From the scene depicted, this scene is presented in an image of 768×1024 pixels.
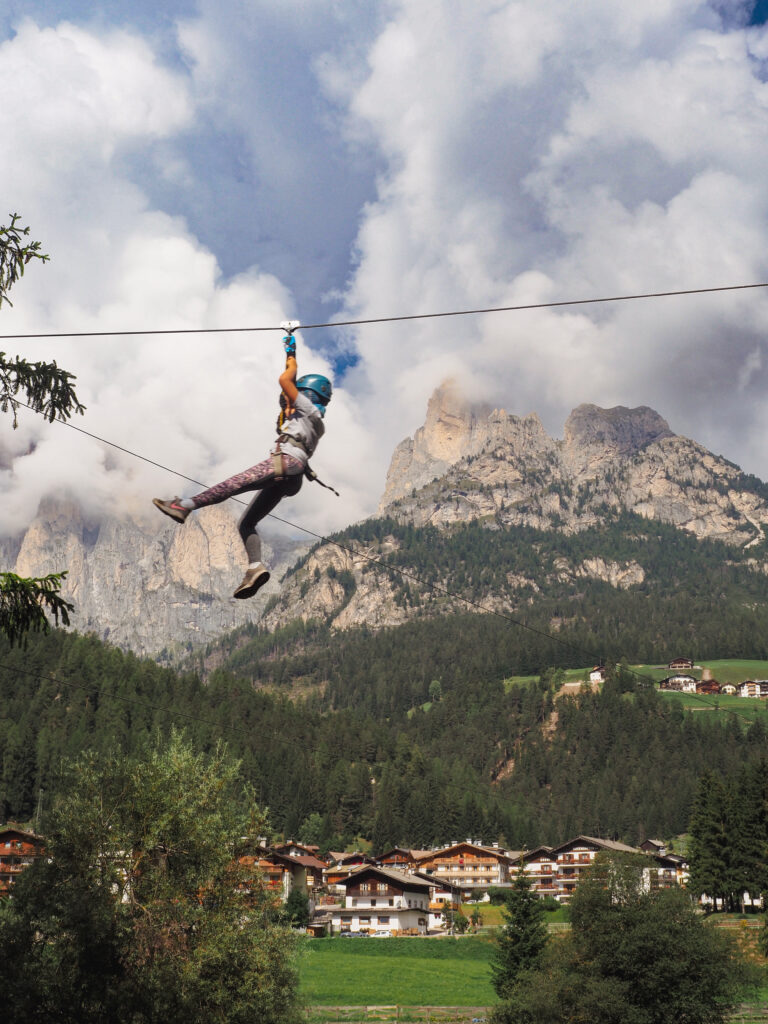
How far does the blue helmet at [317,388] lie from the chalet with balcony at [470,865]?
13794 cm

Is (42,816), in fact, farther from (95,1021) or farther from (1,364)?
(1,364)

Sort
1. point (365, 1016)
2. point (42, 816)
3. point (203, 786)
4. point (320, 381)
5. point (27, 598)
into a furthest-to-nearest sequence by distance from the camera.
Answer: point (365, 1016) → point (203, 786) → point (42, 816) → point (27, 598) → point (320, 381)

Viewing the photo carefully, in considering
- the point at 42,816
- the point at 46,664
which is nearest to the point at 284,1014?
the point at 42,816

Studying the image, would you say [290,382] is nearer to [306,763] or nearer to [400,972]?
[400,972]

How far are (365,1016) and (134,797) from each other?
31.9 meters

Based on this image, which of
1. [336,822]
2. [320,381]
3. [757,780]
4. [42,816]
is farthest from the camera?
[336,822]

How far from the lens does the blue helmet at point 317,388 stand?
37.9 feet

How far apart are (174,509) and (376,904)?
106772 millimetres

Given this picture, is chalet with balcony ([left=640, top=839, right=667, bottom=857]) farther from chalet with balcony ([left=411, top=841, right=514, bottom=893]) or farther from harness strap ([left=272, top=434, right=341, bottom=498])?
harness strap ([left=272, top=434, right=341, bottom=498])

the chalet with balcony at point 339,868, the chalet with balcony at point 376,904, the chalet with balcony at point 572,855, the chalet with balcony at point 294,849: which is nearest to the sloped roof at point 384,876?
the chalet with balcony at point 376,904

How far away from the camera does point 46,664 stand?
173500 millimetres

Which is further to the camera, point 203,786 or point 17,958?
point 203,786

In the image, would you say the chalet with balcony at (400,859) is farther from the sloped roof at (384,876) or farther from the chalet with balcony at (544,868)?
the sloped roof at (384,876)

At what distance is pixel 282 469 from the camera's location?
10922 mm
